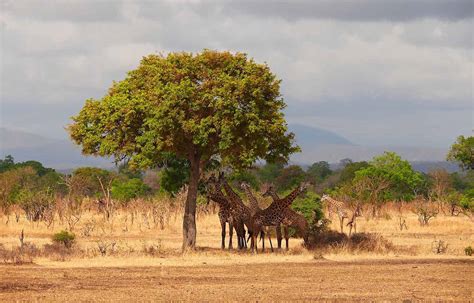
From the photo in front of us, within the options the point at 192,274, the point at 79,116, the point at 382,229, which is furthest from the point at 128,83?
the point at 382,229

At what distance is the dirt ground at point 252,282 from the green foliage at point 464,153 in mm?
24779

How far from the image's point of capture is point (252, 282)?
24891 mm

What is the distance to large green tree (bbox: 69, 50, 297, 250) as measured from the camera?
1252 inches

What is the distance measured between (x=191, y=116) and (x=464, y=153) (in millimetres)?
26169

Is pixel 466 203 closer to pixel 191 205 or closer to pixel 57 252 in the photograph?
pixel 191 205

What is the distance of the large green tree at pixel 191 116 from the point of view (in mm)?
31812

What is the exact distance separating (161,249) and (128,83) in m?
5.99

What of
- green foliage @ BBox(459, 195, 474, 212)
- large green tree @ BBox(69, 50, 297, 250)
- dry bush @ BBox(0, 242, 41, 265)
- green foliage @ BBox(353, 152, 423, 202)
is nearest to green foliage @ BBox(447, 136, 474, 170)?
green foliage @ BBox(459, 195, 474, 212)

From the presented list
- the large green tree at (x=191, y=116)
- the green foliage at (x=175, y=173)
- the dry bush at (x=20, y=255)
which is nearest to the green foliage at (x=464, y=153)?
the green foliage at (x=175, y=173)

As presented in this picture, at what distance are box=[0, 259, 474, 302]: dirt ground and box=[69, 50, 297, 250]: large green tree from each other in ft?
16.0

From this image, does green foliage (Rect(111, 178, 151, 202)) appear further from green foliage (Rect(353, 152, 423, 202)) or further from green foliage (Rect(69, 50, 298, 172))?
green foliage (Rect(69, 50, 298, 172))

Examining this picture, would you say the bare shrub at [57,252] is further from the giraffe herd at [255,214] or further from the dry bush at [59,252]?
the giraffe herd at [255,214]

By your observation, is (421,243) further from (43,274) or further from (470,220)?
(43,274)

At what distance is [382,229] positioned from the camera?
47031 millimetres
